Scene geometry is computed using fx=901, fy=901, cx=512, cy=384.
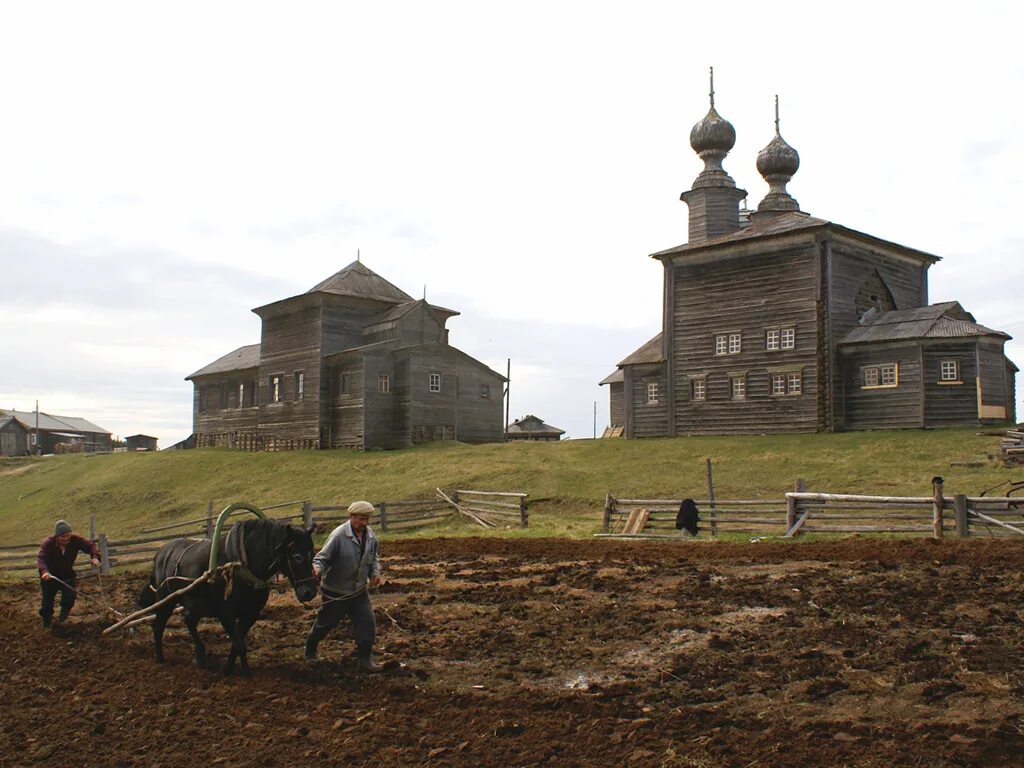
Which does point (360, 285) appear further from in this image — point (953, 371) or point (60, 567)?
point (60, 567)

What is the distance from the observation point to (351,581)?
9320mm

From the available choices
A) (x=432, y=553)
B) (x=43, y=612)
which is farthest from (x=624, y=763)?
(x=432, y=553)

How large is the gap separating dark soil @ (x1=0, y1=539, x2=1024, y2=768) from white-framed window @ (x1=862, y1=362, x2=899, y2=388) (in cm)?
2178

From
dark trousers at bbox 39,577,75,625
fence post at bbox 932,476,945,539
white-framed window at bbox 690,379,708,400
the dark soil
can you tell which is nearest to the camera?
the dark soil

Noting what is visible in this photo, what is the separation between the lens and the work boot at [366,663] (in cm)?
913

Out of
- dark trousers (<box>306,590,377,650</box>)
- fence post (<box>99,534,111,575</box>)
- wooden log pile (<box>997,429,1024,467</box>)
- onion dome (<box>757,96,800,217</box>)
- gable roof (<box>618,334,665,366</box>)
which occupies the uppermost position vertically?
onion dome (<box>757,96,800,217</box>)

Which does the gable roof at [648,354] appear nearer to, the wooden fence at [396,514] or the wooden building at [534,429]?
the wooden fence at [396,514]

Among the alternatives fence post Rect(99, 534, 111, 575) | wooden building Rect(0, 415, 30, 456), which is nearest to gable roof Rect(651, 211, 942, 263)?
fence post Rect(99, 534, 111, 575)

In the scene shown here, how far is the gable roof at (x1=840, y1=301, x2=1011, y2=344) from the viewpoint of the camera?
33531 mm

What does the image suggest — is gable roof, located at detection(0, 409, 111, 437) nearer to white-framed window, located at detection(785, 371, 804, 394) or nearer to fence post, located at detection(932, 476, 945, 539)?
white-framed window, located at detection(785, 371, 804, 394)

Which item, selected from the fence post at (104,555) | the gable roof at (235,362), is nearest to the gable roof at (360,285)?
the gable roof at (235,362)

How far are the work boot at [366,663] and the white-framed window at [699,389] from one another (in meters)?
31.7

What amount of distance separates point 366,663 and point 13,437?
76.6 m

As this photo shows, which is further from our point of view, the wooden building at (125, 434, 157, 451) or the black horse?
the wooden building at (125, 434, 157, 451)
